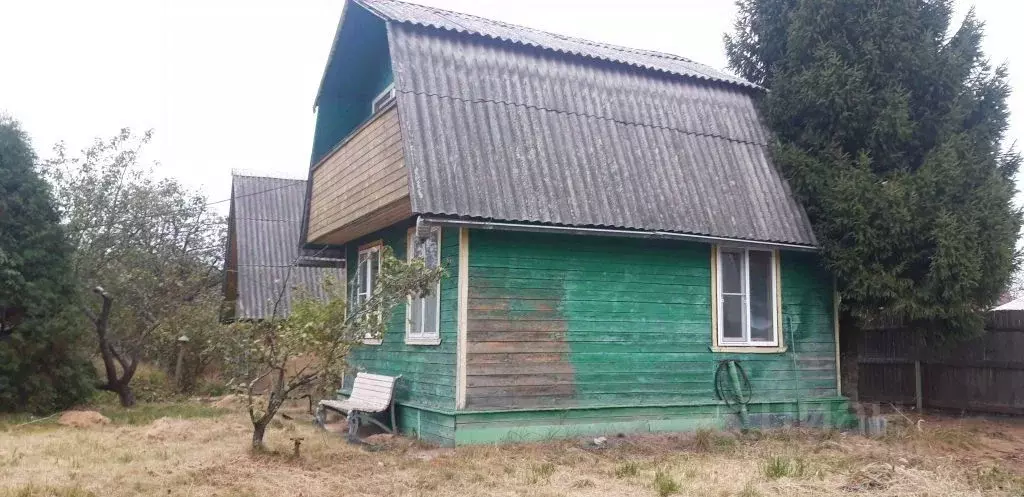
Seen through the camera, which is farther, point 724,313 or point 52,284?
point 52,284

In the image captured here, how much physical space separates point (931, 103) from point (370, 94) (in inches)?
341

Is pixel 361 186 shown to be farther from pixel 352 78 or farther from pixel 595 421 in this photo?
pixel 595 421

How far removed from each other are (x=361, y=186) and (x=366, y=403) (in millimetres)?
2965

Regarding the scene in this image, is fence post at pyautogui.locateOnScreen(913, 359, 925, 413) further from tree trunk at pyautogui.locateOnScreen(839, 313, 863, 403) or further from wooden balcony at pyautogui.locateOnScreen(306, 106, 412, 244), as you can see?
wooden balcony at pyautogui.locateOnScreen(306, 106, 412, 244)

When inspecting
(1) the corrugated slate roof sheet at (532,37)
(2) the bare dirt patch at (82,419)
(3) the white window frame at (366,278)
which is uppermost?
(1) the corrugated slate roof sheet at (532,37)

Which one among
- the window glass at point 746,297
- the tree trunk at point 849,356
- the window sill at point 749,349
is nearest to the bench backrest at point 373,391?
the window sill at point 749,349

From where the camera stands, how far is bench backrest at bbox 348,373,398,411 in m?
11.0

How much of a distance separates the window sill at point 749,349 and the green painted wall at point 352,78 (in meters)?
6.25

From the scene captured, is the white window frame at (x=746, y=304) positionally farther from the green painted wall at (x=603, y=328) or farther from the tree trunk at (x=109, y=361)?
the tree trunk at (x=109, y=361)

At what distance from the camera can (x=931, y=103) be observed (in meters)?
12.2

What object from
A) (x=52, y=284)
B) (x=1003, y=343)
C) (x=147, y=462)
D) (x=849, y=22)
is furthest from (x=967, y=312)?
(x=52, y=284)

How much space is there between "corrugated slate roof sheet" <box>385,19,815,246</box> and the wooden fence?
3353 mm

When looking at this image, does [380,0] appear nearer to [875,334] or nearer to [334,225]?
[334,225]

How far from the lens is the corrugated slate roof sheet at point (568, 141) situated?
33.1 ft
